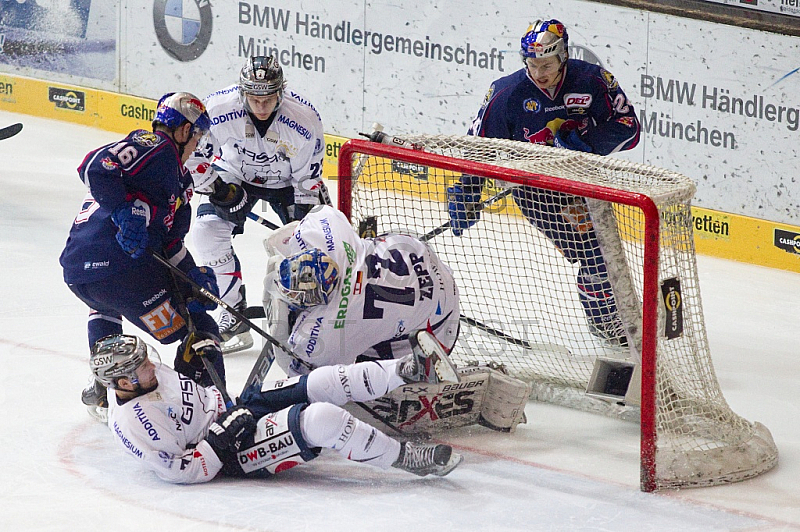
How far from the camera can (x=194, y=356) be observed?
13.9 ft

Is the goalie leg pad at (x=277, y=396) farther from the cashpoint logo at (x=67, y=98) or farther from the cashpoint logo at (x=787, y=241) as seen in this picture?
the cashpoint logo at (x=67, y=98)

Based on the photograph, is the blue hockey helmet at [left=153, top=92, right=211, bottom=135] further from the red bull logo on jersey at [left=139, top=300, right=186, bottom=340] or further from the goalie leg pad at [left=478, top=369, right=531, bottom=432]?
the goalie leg pad at [left=478, top=369, right=531, bottom=432]

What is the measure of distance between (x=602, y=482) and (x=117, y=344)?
5.11 feet

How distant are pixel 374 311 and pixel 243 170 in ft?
4.72

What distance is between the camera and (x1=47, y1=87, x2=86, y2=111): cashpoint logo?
9.35m

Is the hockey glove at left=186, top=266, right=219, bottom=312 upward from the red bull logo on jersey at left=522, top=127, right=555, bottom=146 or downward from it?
downward

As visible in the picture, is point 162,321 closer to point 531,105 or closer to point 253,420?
point 253,420

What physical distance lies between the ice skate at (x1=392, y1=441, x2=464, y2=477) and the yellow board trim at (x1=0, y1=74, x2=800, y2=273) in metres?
3.27

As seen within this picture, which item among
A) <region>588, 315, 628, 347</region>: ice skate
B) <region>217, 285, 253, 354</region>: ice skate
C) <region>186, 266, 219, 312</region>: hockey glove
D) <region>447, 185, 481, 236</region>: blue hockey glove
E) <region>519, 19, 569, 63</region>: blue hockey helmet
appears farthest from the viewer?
<region>217, 285, 253, 354</region>: ice skate

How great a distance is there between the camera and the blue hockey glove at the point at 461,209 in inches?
192

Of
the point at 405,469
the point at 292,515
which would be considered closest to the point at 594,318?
the point at 405,469

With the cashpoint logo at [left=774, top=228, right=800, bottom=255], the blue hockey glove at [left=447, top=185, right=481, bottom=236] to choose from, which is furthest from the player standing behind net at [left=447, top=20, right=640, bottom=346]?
the cashpoint logo at [left=774, top=228, right=800, bottom=255]

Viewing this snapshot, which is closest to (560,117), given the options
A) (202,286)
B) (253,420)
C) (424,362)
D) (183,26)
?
(202,286)

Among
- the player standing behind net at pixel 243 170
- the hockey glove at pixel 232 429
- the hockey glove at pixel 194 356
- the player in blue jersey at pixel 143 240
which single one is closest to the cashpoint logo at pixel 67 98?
the player standing behind net at pixel 243 170
